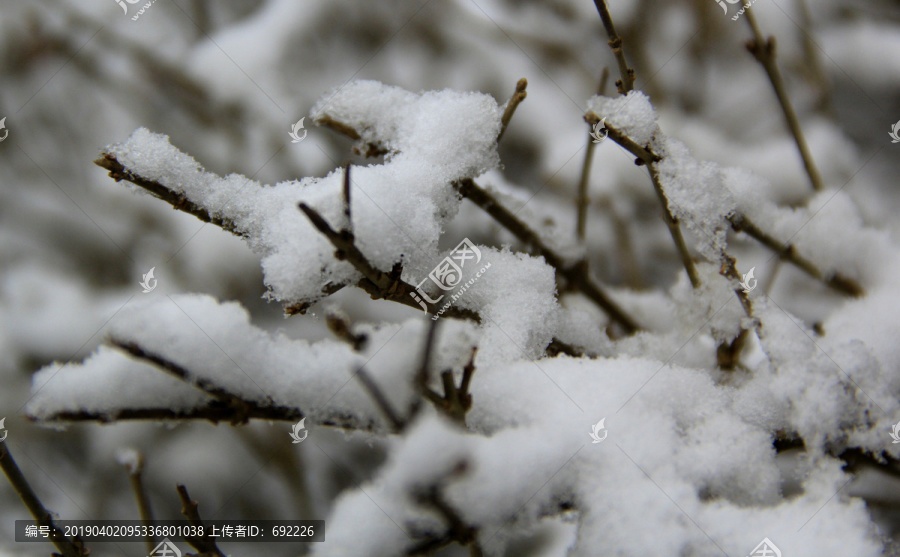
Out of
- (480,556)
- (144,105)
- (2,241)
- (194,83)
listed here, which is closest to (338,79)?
(194,83)

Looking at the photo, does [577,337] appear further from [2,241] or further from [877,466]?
[2,241]

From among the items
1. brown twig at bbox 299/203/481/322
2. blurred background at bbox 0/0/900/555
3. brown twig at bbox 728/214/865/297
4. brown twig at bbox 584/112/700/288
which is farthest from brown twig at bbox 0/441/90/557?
blurred background at bbox 0/0/900/555

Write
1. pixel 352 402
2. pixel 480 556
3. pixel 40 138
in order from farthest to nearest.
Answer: pixel 40 138 → pixel 352 402 → pixel 480 556

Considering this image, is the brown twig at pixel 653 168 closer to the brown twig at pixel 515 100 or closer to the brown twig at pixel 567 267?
the brown twig at pixel 515 100

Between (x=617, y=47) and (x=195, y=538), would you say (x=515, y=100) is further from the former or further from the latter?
(x=195, y=538)

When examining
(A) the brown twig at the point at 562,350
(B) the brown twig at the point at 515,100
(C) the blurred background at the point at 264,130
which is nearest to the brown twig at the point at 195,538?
(A) the brown twig at the point at 562,350

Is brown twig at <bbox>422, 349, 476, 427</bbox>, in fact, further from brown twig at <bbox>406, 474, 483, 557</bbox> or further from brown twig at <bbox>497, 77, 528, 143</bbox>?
brown twig at <bbox>497, 77, 528, 143</bbox>
